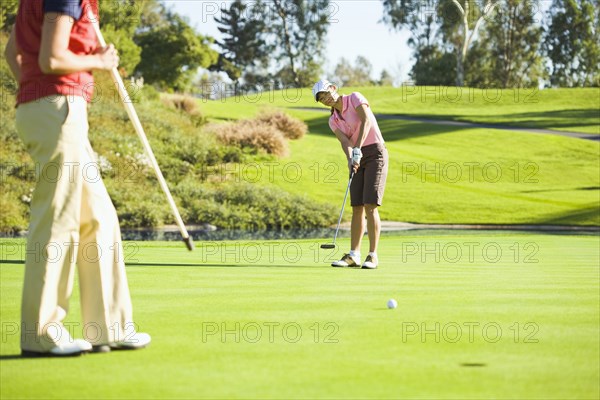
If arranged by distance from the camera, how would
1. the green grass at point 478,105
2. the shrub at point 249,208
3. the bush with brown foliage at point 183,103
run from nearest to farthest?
1. the shrub at point 249,208
2. the bush with brown foliage at point 183,103
3. the green grass at point 478,105

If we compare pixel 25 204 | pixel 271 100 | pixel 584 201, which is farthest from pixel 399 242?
pixel 271 100

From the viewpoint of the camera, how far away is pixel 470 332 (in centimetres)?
535

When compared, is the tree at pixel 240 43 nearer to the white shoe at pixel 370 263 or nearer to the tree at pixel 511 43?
the tree at pixel 511 43

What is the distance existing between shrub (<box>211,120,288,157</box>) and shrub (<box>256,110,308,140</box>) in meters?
2.32

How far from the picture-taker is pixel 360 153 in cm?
1006

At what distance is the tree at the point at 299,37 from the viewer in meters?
70.8

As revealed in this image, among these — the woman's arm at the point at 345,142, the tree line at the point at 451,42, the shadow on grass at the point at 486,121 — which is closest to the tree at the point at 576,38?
the tree line at the point at 451,42

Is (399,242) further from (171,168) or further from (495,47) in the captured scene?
(495,47)

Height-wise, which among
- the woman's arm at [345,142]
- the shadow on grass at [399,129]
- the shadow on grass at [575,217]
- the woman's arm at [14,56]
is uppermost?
the woman's arm at [14,56]

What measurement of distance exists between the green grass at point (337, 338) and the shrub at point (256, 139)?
73.4ft

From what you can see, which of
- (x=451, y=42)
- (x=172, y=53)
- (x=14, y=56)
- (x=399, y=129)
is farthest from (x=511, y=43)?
(x=14, y=56)

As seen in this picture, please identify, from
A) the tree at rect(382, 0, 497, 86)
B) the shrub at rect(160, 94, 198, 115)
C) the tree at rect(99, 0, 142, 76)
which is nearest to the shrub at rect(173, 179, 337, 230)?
the shrub at rect(160, 94, 198, 115)

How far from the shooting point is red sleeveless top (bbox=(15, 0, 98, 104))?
15.4ft

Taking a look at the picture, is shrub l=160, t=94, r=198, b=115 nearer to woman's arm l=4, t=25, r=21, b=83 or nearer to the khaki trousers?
woman's arm l=4, t=25, r=21, b=83
